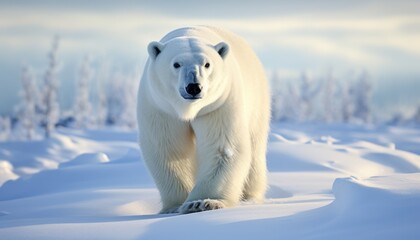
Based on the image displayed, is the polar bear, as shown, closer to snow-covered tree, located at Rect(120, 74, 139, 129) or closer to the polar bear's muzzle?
the polar bear's muzzle

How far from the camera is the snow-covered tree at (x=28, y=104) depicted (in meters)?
35.1

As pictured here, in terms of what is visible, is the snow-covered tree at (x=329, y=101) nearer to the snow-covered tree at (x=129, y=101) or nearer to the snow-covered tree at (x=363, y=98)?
the snow-covered tree at (x=363, y=98)

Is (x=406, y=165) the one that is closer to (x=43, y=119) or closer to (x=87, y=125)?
(x=43, y=119)

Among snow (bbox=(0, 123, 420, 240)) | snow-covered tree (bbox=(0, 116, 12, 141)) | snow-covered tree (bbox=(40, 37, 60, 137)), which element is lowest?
snow (bbox=(0, 123, 420, 240))

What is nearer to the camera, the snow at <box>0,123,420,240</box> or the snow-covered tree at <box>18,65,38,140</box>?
the snow at <box>0,123,420,240</box>

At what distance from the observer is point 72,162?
10.9 meters

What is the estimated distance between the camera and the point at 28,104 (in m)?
35.7

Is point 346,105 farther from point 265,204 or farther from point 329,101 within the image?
point 265,204

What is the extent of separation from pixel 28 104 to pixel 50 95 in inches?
116

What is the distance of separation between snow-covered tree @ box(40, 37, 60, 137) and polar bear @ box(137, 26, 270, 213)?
2899 centimetres

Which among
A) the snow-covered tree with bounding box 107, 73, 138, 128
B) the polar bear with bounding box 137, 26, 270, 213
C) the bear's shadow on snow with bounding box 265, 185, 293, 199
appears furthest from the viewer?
the snow-covered tree with bounding box 107, 73, 138, 128

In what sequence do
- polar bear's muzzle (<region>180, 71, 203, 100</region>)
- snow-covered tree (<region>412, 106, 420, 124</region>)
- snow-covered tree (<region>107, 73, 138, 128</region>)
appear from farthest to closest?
snow-covered tree (<region>412, 106, 420, 124</region>) < snow-covered tree (<region>107, 73, 138, 128</region>) < polar bear's muzzle (<region>180, 71, 203, 100</region>)

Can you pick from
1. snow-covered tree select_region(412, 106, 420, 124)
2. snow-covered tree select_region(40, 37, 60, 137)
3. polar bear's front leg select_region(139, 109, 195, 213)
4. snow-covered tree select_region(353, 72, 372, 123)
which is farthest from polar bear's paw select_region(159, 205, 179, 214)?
snow-covered tree select_region(412, 106, 420, 124)

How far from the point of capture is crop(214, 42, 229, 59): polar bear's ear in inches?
171
